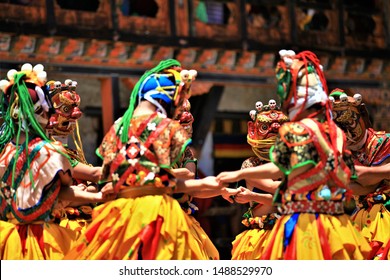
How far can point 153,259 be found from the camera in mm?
6660

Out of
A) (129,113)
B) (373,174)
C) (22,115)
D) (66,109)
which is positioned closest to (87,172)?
(22,115)

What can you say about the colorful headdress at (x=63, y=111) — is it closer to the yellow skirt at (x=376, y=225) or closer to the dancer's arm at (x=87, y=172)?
the dancer's arm at (x=87, y=172)

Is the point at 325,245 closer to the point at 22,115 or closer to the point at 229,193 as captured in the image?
the point at 229,193

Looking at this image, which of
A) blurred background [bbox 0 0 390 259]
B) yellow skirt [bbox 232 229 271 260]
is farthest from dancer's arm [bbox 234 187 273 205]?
blurred background [bbox 0 0 390 259]

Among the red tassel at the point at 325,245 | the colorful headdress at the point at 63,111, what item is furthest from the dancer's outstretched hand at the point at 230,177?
the colorful headdress at the point at 63,111

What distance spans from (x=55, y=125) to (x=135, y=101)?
1759 mm

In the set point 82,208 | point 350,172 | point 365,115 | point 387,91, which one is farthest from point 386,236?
point 387,91

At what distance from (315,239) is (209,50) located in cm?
834

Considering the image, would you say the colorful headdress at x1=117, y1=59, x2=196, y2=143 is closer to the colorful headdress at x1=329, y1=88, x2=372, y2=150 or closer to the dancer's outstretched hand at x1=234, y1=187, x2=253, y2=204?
the dancer's outstretched hand at x1=234, y1=187, x2=253, y2=204

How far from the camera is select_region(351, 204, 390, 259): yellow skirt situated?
8523mm

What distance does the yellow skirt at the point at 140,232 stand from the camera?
21.9 feet

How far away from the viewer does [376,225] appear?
28.3 feet

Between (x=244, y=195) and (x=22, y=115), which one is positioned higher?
(x=22, y=115)

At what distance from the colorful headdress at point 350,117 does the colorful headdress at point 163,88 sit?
189cm
